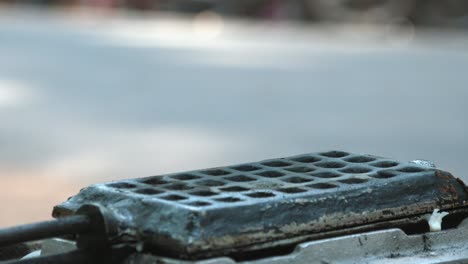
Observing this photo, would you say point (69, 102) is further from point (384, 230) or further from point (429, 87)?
point (384, 230)

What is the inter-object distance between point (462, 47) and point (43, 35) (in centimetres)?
551

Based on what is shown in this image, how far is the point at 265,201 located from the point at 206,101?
Answer: 337 inches

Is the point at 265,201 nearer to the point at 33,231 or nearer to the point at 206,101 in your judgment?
the point at 33,231

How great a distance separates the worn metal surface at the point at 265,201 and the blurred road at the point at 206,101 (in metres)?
4.06

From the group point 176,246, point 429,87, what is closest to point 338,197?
point 176,246

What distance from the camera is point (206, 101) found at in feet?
34.4

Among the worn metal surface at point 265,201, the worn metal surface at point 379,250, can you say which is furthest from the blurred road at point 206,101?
the worn metal surface at point 379,250

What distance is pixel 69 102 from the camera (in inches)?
412

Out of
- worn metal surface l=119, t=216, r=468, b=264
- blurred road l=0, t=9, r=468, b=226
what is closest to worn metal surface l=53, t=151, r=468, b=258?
worn metal surface l=119, t=216, r=468, b=264

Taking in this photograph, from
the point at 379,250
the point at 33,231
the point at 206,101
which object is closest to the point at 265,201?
the point at 379,250

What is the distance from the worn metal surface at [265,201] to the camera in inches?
73.5

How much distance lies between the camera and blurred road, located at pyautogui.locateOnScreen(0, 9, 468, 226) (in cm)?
771

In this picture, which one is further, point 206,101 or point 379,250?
point 206,101

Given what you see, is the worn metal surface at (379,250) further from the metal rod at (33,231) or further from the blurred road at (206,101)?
the blurred road at (206,101)
